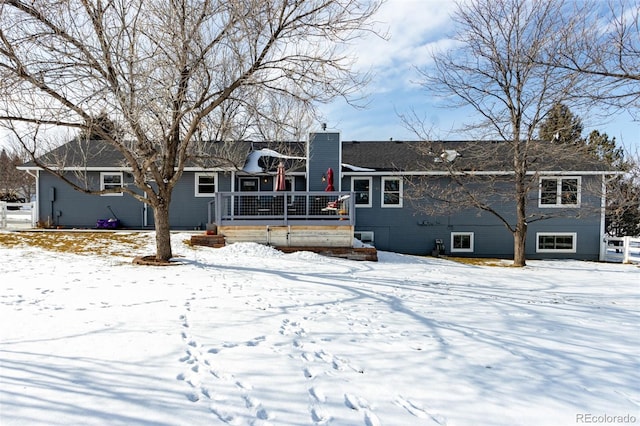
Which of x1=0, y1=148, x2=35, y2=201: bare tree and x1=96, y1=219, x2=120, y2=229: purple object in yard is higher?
x1=0, y1=148, x2=35, y2=201: bare tree

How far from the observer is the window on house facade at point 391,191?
1473cm

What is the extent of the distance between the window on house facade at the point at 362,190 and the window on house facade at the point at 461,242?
165 inches

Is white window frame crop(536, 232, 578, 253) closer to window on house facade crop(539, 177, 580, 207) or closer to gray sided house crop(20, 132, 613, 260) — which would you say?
gray sided house crop(20, 132, 613, 260)

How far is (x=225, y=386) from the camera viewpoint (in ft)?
8.50

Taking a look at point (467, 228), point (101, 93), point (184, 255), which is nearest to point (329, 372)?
point (101, 93)

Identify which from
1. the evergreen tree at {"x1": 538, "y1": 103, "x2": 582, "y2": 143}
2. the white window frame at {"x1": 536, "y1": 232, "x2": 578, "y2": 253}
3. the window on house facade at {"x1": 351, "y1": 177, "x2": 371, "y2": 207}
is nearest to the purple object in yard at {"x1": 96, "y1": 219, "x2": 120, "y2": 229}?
the window on house facade at {"x1": 351, "y1": 177, "x2": 371, "y2": 207}

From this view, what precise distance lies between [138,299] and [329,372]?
3.46 metres

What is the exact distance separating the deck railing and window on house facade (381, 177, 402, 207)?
364cm

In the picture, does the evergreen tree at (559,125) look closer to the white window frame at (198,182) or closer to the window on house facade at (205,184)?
the white window frame at (198,182)

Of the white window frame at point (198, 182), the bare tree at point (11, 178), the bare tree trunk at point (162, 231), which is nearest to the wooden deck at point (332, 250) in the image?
the bare tree trunk at point (162, 231)

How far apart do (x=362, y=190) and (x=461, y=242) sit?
5.13 meters

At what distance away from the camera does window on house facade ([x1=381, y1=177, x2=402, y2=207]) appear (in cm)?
1473

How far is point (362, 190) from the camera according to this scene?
1487 cm

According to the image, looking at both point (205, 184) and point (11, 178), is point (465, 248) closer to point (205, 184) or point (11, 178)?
point (205, 184)
